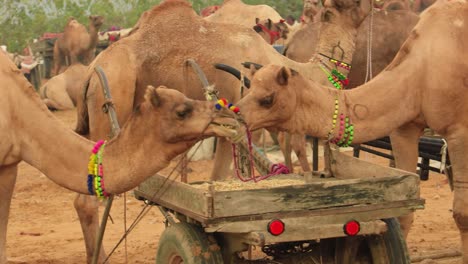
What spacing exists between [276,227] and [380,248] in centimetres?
86

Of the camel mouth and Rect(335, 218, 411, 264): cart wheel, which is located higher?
the camel mouth

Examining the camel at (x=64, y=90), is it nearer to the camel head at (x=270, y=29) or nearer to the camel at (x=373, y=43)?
the camel head at (x=270, y=29)

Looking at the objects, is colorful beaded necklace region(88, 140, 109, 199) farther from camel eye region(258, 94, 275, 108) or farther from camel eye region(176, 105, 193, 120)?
camel eye region(258, 94, 275, 108)

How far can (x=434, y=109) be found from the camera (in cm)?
692

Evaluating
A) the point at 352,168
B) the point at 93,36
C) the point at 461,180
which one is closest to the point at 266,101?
the point at 352,168

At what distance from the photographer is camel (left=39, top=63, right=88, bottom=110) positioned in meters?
20.8

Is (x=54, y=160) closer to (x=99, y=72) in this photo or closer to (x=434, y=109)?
(x=99, y=72)

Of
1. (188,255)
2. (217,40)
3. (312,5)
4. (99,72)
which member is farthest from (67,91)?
(188,255)

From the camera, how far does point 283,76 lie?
6.20 m

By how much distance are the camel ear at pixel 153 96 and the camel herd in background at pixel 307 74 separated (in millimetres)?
132

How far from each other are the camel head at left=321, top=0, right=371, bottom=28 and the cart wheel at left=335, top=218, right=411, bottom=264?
10.4ft

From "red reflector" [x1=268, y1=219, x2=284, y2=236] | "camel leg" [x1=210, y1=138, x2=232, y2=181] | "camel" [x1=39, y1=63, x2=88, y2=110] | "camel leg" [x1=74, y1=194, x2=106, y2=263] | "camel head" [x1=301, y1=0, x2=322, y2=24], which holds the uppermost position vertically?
"camel head" [x1=301, y1=0, x2=322, y2=24]

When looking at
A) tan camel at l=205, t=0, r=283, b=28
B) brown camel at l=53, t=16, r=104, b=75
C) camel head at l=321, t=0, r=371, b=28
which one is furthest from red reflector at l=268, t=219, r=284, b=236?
brown camel at l=53, t=16, r=104, b=75

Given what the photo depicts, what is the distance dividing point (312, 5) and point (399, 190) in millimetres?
12651
